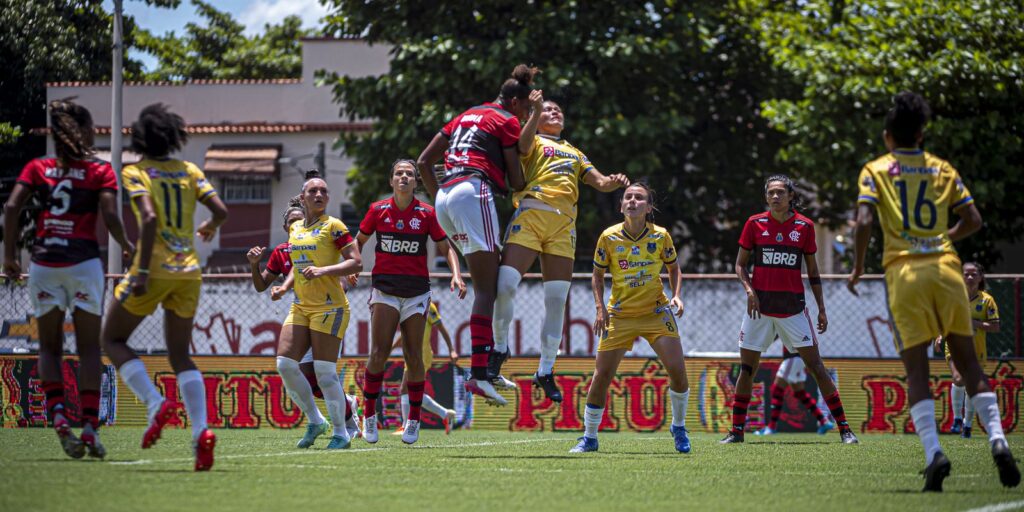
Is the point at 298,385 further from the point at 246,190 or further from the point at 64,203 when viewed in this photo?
the point at 246,190

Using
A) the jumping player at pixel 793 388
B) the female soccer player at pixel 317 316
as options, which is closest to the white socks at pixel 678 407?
the female soccer player at pixel 317 316

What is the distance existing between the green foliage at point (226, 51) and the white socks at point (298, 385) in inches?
1776

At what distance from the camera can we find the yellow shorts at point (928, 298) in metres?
7.48

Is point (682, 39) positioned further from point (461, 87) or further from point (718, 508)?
point (718, 508)

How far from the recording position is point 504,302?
372 inches

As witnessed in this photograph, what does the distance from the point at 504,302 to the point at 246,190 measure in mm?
A: 36717

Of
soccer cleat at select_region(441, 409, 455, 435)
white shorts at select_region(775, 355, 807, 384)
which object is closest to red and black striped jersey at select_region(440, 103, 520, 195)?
soccer cleat at select_region(441, 409, 455, 435)

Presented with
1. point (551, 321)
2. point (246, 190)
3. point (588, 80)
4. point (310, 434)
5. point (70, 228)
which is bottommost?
point (310, 434)

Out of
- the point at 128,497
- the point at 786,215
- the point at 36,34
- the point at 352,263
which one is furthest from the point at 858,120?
the point at 128,497

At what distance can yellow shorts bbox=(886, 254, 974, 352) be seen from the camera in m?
7.48

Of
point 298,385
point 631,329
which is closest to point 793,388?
point 631,329

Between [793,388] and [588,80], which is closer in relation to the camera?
[793,388]

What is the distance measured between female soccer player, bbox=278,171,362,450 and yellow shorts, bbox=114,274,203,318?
2702 mm

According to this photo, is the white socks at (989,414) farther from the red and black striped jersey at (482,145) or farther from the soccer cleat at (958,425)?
the soccer cleat at (958,425)
